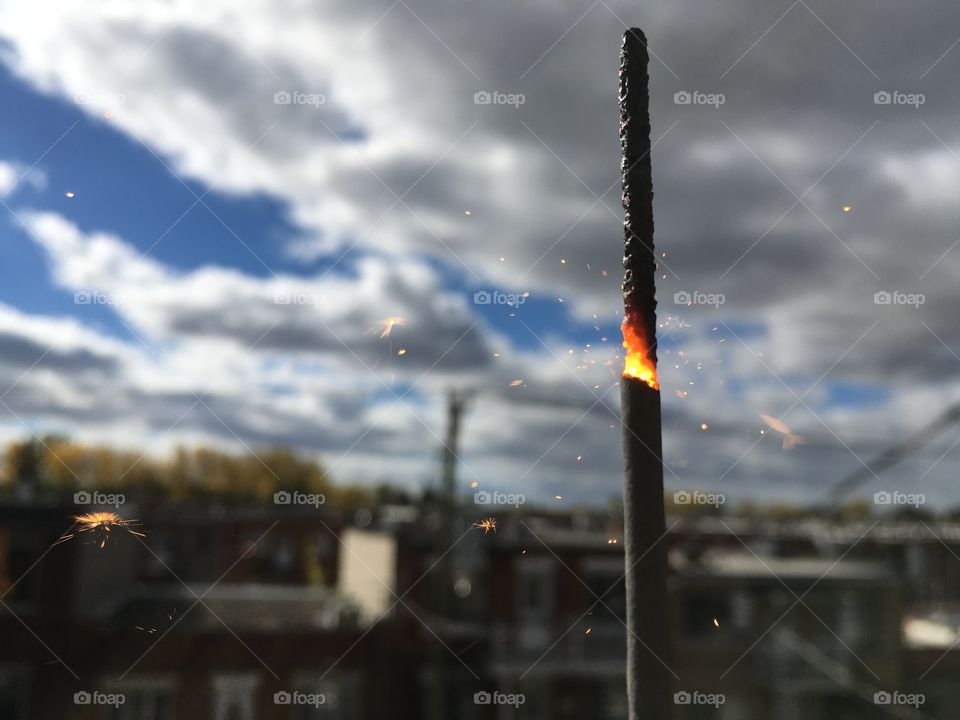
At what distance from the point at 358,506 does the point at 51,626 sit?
115 cm

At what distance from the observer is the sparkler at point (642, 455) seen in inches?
18.7

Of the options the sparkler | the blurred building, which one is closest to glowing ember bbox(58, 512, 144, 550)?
→ the blurred building

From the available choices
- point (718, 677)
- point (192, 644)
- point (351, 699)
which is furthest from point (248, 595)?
point (718, 677)

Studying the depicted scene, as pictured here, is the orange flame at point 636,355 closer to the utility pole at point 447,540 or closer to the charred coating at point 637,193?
the charred coating at point 637,193

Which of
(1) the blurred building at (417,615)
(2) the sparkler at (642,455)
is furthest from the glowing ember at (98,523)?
(2) the sparkler at (642,455)

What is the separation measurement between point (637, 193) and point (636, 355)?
0.12m

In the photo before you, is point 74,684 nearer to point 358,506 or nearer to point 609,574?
point 358,506

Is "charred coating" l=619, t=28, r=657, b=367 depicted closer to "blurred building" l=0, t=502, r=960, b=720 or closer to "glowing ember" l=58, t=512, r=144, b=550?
"glowing ember" l=58, t=512, r=144, b=550

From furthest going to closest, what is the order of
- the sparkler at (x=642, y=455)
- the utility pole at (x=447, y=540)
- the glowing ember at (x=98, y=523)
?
the utility pole at (x=447, y=540), the glowing ember at (x=98, y=523), the sparkler at (x=642, y=455)

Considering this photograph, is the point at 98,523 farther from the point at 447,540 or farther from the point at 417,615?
the point at 417,615

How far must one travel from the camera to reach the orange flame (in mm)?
502

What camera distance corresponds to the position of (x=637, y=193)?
1.74ft

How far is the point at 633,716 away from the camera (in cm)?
48

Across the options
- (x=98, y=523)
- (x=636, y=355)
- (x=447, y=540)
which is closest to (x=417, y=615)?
(x=447, y=540)
